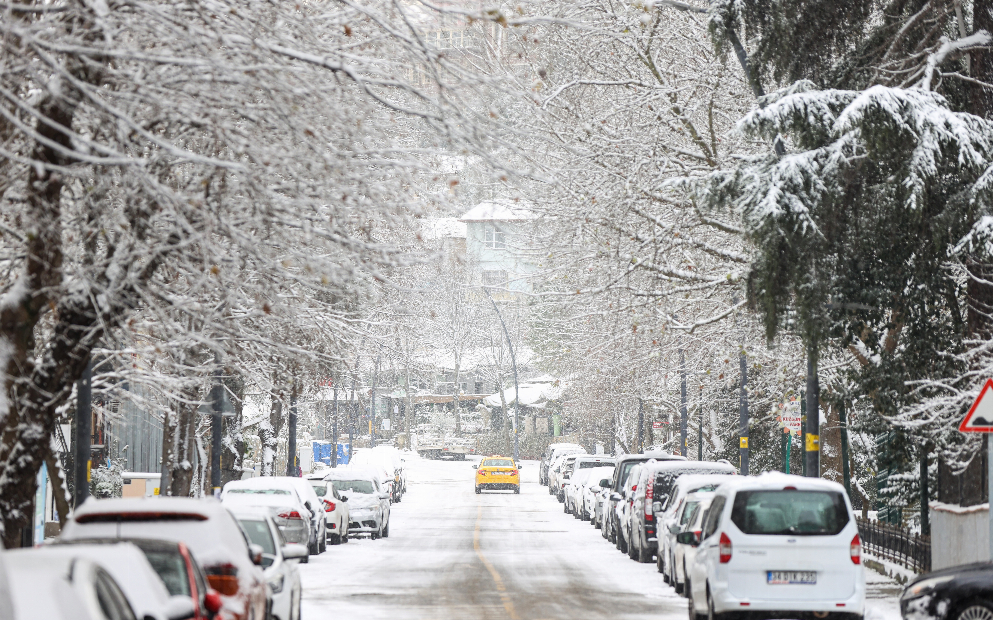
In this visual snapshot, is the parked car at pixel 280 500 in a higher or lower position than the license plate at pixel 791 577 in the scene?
higher

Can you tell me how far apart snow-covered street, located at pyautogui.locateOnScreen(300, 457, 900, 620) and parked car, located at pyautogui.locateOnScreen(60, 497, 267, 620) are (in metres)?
5.98

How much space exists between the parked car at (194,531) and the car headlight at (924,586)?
21.1ft

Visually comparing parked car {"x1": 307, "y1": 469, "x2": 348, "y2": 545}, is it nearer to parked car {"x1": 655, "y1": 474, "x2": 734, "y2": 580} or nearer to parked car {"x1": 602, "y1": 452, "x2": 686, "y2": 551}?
parked car {"x1": 602, "y1": 452, "x2": 686, "y2": 551}

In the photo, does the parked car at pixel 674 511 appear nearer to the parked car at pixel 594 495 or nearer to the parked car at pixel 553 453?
the parked car at pixel 594 495

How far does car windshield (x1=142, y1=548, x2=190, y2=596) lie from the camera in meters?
9.18

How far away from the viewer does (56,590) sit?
5.61 m

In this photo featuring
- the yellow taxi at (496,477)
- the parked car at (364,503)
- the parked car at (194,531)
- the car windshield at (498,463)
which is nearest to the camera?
the parked car at (194,531)

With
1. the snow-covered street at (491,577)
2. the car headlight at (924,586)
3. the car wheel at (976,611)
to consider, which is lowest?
the snow-covered street at (491,577)

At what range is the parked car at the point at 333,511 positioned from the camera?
30.8m

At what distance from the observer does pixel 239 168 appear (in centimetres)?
876

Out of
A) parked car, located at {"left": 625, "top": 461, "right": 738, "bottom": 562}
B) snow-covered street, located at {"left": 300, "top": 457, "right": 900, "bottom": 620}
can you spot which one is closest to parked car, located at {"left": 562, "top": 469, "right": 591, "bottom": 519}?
snow-covered street, located at {"left": 300, "top": 457, "right": 900, "bottom": 620}

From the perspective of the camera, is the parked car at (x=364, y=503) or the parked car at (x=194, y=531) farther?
the parked car at (x=364, y=503)

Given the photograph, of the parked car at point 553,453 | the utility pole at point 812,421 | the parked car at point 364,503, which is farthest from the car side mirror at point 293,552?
the parked car at point 553,453

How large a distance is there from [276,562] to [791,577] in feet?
16.9
